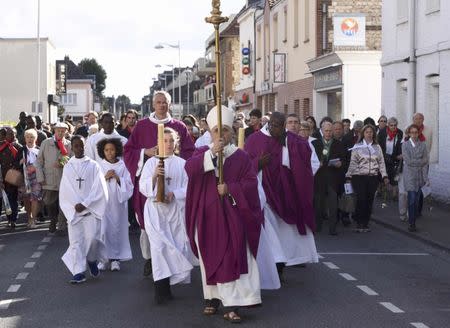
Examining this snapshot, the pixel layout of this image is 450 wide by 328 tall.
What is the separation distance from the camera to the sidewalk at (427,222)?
49.4 feet

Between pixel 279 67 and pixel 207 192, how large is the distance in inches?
1241

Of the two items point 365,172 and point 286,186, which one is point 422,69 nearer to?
point 365,172

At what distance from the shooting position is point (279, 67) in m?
40.0

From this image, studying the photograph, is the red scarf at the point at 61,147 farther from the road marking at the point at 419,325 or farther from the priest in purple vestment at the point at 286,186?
the road marking at the point at 419,325

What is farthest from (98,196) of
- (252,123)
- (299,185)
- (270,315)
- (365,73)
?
(365,73)

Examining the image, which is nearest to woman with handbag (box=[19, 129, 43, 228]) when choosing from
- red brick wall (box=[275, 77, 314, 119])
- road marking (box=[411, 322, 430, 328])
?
road marking (box=[411, 322, 430, 328])

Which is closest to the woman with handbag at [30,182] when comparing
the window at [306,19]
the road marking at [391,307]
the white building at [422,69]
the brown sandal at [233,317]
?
the white building at [422,69]

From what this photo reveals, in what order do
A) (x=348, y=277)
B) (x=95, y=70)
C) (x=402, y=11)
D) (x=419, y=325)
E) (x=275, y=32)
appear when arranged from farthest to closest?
(x=95, y=70), (x=275, y=32), (x=402, y=11), (x=348, y=277), (x=419, y=325)

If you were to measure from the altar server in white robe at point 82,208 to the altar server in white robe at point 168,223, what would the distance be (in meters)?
1.34

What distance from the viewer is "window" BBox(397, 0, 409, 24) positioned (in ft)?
81.3

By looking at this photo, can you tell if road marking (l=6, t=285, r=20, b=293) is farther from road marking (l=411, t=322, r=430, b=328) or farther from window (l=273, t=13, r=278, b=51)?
window (l=273, t=13, r=278, b=51)

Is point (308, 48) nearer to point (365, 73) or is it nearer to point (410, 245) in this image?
point (365, 73)

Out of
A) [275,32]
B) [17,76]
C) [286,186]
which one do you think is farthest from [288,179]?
[17,76]

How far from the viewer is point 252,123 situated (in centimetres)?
1831
